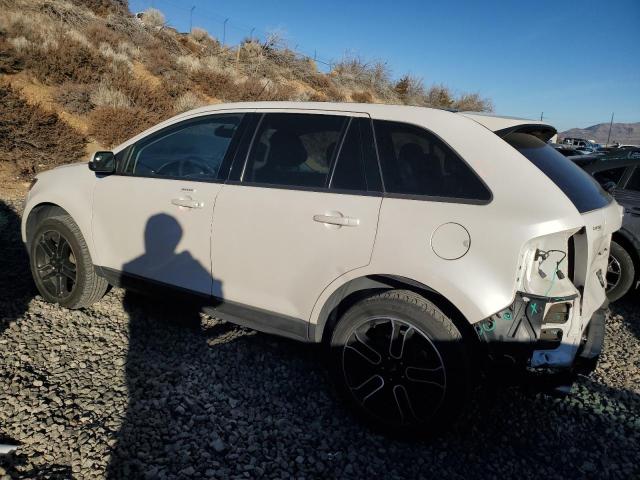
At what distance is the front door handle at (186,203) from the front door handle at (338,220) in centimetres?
91

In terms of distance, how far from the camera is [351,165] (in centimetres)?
268

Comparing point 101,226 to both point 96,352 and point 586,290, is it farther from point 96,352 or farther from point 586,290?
point 586,290

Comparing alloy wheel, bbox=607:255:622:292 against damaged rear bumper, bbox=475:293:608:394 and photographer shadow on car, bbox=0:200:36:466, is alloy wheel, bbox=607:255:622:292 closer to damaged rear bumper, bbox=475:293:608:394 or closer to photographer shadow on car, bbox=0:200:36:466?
damaged rear bumper, bbox=475:293:608:394

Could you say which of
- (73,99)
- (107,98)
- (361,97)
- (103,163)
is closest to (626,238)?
(103,163)

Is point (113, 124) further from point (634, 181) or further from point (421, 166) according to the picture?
point (634, 181)

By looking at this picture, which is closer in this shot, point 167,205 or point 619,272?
point 167,205

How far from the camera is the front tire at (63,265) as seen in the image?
3.73 metres

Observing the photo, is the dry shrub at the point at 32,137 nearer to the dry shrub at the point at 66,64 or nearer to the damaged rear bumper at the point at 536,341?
the dry shrub at the point at 66,64

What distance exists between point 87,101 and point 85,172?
9636mm

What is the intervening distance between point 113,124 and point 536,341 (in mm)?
11197

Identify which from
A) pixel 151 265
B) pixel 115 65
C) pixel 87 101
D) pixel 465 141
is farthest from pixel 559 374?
pixel 115 65

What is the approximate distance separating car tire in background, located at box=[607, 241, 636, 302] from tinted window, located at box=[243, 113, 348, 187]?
3694mm

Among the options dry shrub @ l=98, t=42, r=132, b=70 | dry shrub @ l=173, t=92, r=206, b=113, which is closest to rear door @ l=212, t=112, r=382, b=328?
dry shrub @ l=173, t=92, r=206, b=113

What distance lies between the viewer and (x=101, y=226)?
3.57 metres
